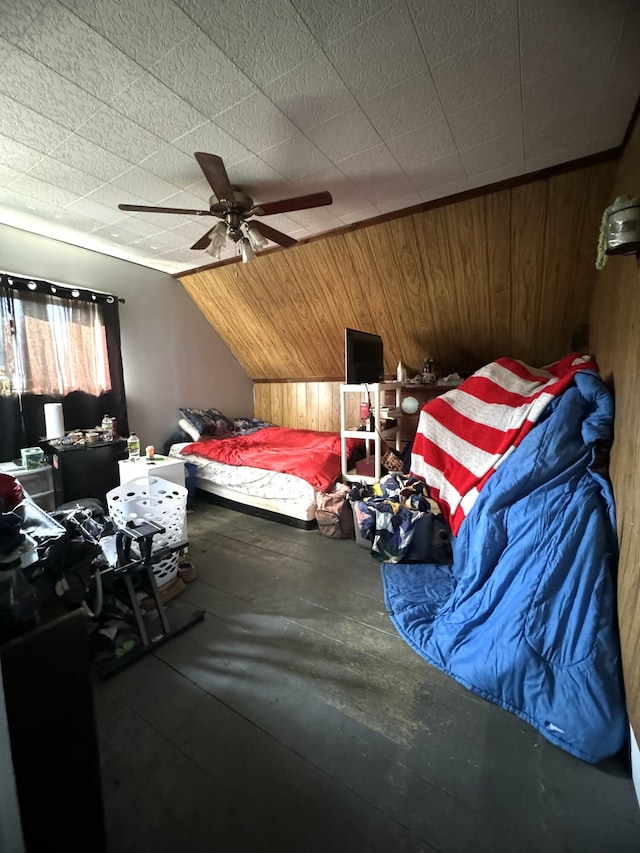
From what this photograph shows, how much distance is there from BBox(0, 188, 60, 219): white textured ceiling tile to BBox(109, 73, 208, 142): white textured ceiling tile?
140 centimetres

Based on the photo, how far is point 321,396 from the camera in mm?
4926

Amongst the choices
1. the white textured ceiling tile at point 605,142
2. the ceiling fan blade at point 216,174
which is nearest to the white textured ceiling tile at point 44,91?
the ceiling fan blade at point 216,174

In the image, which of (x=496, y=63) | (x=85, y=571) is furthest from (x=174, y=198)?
(x=85, y=571)

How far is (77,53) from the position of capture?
139cm

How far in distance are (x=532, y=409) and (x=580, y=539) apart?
69 cm

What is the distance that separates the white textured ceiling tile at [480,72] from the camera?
140cm

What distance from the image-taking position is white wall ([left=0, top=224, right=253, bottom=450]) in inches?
124

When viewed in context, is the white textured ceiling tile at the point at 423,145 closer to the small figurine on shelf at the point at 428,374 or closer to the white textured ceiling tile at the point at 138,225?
the white textured ceiling tile at the point at 138,225

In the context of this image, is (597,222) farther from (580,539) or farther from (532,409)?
(580,539)

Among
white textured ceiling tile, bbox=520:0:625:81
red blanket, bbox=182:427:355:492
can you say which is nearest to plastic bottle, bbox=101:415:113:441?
red blanket, bbox=182:427:355:492

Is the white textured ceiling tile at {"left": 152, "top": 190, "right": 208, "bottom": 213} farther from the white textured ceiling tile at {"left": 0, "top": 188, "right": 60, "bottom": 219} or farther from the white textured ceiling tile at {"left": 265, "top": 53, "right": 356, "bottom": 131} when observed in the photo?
the white textured ceiling tile at {"left": 265, "top": 53, "right": 356, "bottom": 131}

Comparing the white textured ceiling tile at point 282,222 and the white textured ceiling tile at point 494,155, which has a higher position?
the white textured ceiling tile at point 282,222

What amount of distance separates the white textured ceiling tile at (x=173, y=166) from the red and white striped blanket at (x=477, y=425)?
2108mm

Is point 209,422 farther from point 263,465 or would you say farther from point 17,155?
point 17,155
